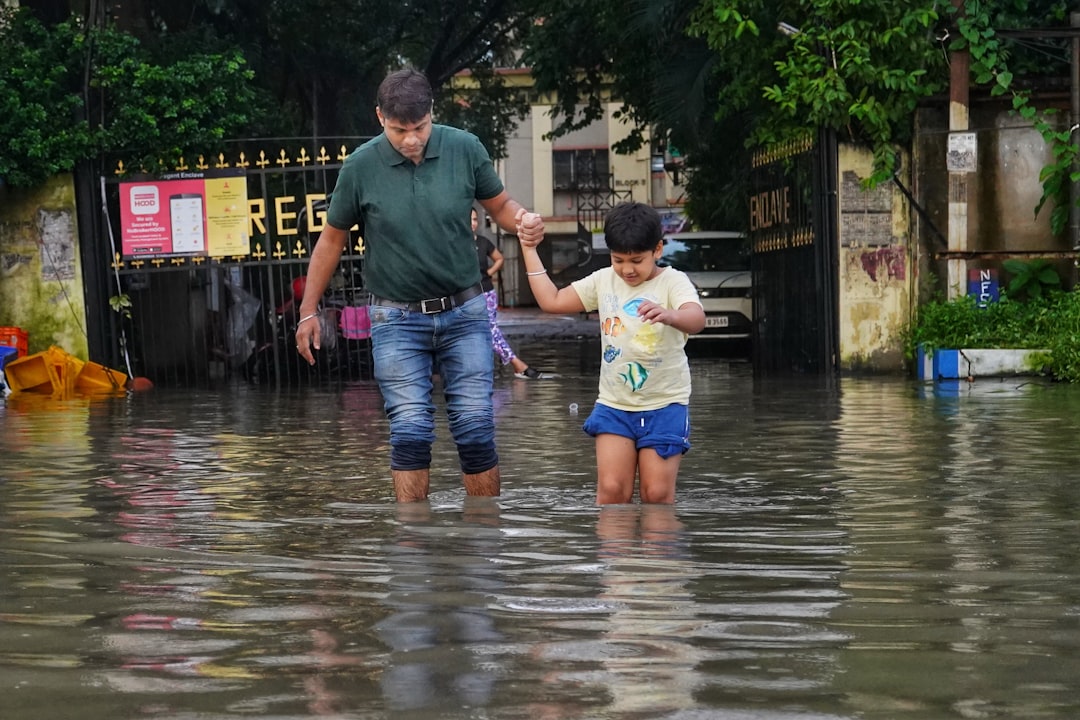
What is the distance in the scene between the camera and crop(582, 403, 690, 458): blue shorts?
22.3 feet

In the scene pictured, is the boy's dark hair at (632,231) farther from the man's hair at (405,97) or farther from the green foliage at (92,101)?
the green foliage at (92,101)

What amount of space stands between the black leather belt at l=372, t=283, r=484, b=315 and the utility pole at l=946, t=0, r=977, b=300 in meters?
10.3

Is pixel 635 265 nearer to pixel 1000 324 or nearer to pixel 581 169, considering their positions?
pixel 1000 324

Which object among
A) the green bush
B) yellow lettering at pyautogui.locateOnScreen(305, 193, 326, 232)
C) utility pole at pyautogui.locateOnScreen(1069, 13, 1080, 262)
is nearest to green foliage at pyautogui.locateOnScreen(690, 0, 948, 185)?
utility pole at pyautogui.locateOnScreen(1069, 13, 1080, 262)

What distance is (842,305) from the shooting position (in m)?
17.2

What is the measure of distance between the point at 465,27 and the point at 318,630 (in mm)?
27838

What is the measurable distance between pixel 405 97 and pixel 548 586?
242cm

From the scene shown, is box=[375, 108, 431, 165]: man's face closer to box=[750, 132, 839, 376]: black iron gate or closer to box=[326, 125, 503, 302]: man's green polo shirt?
box=[326, 125, 503, 302]: man's green polo shirt

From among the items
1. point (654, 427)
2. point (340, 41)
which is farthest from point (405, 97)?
point (340, 41)

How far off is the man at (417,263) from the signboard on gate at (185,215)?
11.2 meters

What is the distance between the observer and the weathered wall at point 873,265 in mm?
17109

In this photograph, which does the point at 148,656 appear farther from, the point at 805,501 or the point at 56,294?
the point at 56,294

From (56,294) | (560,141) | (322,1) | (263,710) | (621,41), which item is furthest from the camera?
(560,141)

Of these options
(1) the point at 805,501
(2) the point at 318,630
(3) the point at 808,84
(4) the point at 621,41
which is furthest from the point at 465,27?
(2) the point at 318,630
